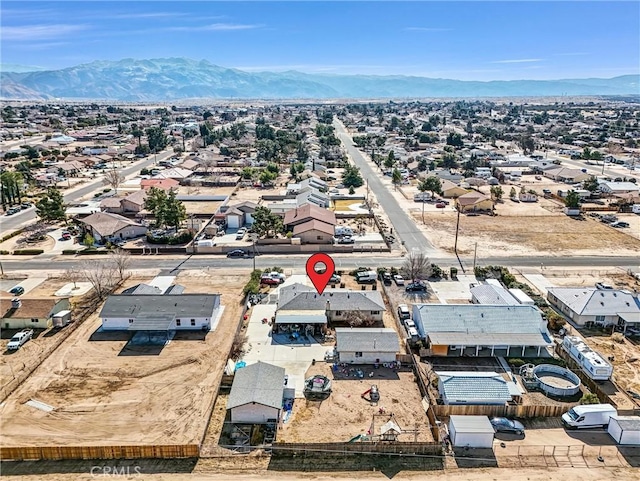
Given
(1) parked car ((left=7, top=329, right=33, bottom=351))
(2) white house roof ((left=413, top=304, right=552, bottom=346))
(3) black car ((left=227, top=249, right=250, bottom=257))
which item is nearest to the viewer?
(2) white house roof ((left=413, top=304, right=552, bottom=346))

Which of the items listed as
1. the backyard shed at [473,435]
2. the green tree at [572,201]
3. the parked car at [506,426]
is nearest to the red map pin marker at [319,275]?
the backyard shed at [473,435]

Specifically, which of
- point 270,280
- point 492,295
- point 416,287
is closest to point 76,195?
point 270,280

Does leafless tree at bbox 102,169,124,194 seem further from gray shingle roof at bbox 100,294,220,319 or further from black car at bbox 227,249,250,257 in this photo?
gray shingle roof at bbox 100,294,220,319

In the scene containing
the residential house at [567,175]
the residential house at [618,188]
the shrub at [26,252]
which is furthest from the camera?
the residential house at [567,175]

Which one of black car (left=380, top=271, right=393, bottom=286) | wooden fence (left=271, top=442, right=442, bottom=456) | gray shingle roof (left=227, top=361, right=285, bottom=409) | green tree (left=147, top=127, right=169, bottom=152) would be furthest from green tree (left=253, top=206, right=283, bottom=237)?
green tree (left=147, top=127, right=169, bottom=152)

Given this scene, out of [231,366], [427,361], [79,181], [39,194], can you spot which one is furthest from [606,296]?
[79,181]

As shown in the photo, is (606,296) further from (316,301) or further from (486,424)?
(316,301)

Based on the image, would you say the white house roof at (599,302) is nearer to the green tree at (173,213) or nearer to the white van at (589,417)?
the white van at (589,417)
